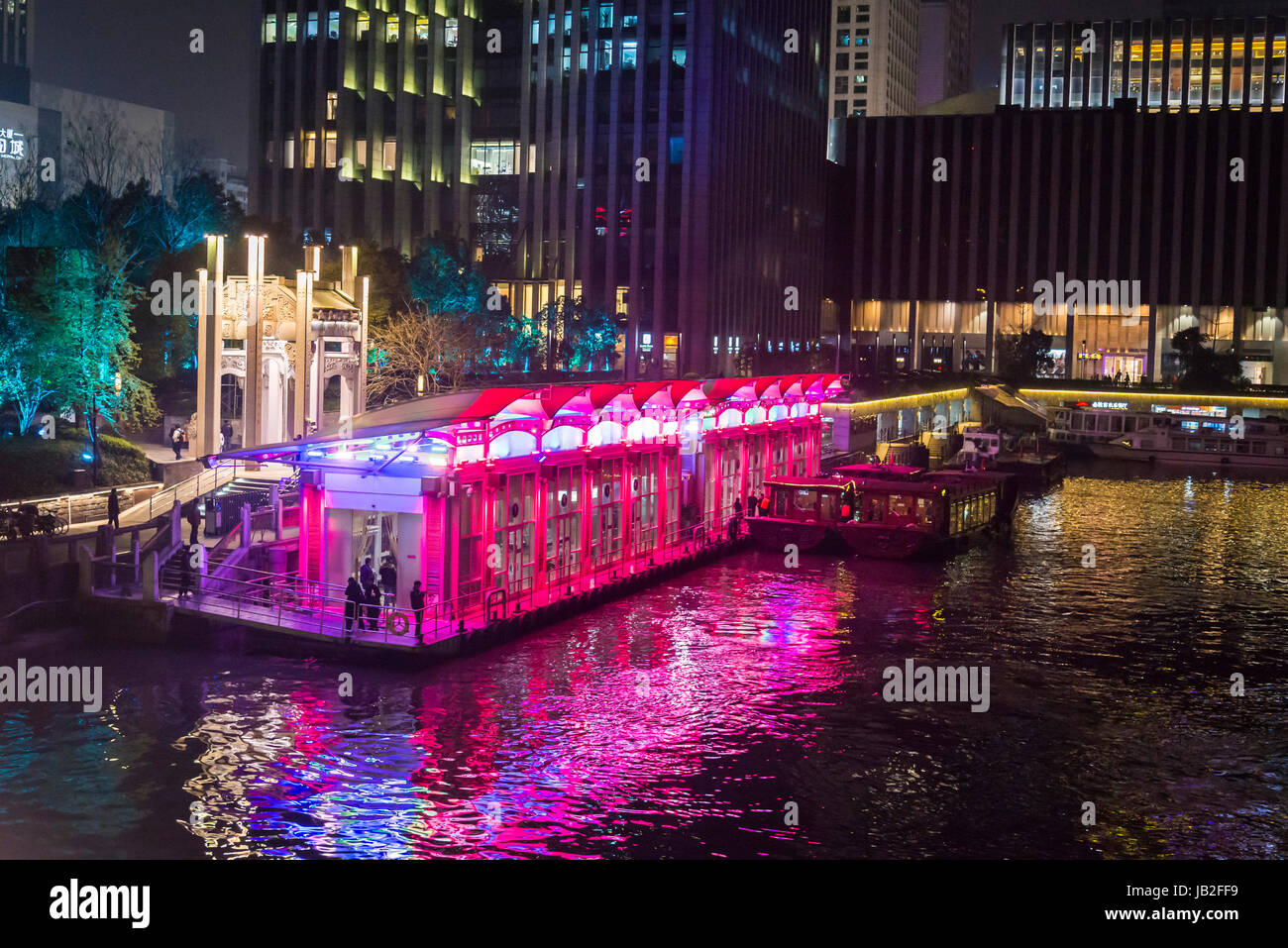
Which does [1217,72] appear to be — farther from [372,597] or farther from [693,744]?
[693,744]

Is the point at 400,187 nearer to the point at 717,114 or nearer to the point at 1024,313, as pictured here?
the point at 717,114

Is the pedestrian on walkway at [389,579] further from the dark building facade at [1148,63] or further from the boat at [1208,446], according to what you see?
the dark building facade at [1148,63]

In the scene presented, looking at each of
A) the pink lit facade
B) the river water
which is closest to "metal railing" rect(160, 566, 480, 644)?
the pink lit facade

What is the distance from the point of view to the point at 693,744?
28.2 meters

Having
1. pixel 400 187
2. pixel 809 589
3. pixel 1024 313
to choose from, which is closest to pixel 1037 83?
pixel 1024 313

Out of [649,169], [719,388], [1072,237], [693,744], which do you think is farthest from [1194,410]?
[693,744]

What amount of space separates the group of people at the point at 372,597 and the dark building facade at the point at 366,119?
282 feet

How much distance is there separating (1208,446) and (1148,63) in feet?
320

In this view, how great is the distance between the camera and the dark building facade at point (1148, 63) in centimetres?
17838

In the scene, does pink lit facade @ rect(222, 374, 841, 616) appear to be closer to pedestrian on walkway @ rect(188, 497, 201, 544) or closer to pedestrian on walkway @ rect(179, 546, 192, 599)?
pedestrian on walkway @ rect(179, 546, 192, 599)

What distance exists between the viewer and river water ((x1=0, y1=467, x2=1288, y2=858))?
75.7 feet
